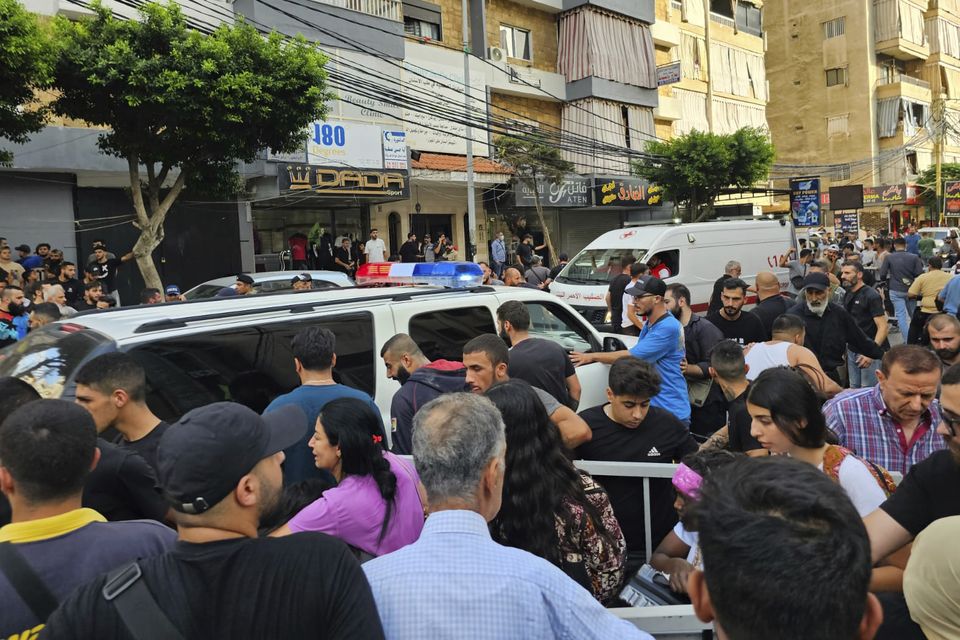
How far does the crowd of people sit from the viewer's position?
51.1 inches

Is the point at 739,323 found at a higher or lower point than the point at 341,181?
lower

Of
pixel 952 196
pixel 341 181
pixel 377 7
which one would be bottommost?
pixel 341 181

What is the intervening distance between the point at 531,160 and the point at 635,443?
1833 centimetres

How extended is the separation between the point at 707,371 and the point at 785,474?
480 centimetres

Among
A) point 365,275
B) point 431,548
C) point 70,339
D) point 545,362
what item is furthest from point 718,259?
point 431,548

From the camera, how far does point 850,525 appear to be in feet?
4.21

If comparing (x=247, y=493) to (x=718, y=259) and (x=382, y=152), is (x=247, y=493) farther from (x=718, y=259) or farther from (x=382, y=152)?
(x=382, y=152)

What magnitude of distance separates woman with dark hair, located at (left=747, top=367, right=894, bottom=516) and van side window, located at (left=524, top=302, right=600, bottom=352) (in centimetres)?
323

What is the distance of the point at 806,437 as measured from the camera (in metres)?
2.79

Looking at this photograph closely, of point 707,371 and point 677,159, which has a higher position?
point 677,159

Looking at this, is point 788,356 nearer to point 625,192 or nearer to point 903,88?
point 625,192

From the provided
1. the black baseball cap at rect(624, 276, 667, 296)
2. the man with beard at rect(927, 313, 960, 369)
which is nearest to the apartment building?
the black baseball cap at rect(624, 276, 667, 296)

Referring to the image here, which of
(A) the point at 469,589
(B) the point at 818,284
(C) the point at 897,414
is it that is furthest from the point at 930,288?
(A) the point at 469,589

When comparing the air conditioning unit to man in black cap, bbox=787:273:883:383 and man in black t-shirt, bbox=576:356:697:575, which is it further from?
man in black t-shirt, bbox=576:356:697:575
